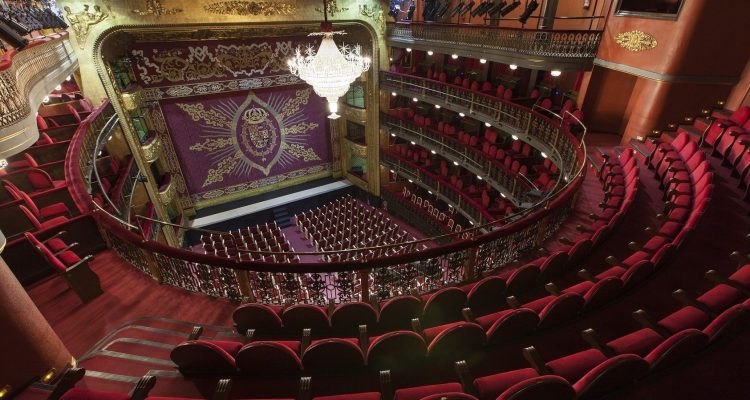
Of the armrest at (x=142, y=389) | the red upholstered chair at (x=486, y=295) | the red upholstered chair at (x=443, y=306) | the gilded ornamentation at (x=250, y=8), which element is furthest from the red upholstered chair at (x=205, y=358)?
the gilded ornamentation at (x=250, y=8)

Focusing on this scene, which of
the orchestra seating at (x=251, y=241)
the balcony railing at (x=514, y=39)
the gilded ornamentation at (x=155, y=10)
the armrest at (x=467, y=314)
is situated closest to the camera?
the armrest at (x=467, y=314)

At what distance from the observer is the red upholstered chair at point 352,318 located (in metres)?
3.79

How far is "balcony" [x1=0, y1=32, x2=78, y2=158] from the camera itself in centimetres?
357

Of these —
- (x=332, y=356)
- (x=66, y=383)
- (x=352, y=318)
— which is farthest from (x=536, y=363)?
(x=66, y=383)

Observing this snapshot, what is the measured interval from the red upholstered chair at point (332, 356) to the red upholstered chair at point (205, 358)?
2.21 ft

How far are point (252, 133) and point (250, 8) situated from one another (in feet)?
16.1

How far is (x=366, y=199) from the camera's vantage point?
16359 millimetres

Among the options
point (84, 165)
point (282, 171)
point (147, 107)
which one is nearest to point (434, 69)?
point (282, 171)

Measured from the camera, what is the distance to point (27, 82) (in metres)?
5.37

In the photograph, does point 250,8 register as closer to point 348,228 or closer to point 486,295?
point 348,228

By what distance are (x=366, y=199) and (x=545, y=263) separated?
40.4ft

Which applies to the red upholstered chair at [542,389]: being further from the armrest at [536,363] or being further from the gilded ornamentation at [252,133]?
the gilded ornamentation at [252,133]

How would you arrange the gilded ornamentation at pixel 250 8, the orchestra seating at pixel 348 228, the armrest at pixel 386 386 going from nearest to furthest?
the armrest at pixel 386 386
the gilded ornamentation at pixel 250 8
the orchestra seating at pixel 348 228

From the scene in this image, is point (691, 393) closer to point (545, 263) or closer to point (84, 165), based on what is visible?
point (545, 263)
